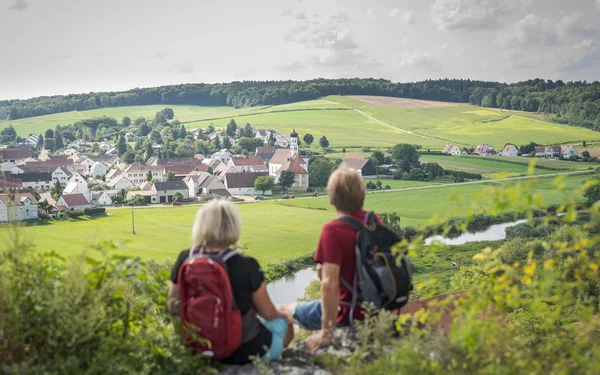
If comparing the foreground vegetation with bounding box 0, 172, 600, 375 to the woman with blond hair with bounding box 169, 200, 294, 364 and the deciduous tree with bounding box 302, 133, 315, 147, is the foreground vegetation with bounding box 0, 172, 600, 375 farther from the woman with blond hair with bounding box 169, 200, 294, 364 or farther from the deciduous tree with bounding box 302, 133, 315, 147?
the deciduous tree with bounding box 302, 133, 315, 147

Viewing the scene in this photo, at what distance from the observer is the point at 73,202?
171ft

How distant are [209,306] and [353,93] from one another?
100 m

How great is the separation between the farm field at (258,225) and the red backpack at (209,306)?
2792cm

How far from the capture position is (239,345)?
333cm

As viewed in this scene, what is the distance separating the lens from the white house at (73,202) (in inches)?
1999

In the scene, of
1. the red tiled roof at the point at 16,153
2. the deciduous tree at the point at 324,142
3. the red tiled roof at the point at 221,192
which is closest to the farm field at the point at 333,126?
the deciduous tree at the point at 324,142

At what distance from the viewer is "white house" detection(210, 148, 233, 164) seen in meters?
80.8

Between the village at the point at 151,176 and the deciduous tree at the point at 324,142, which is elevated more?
the deciduous tree at the point at 324,142

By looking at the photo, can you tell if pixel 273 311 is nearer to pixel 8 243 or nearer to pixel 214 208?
pixel 214 208

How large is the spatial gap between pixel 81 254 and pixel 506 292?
208cm

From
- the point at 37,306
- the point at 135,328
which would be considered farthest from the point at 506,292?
the point at 37,306

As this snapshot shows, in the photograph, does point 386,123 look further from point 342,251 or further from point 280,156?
point 342,251

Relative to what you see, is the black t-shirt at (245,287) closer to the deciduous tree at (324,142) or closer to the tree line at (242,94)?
the deciduous tree at (324,142)

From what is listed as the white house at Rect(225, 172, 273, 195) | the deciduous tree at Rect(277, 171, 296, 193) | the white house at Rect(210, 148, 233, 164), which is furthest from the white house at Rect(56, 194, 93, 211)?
the white house at Rect(210, 148, 233, 164)
